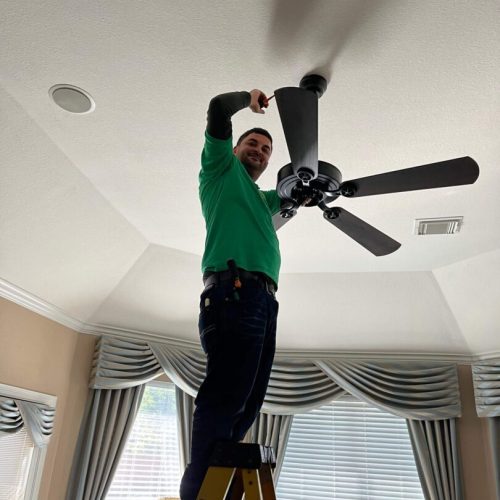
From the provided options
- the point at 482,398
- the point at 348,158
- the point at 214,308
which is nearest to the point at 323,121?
the point at 348,158

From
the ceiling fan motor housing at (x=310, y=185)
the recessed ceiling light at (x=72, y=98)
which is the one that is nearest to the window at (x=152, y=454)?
the recessed ceiling light at (x=72, y=98)

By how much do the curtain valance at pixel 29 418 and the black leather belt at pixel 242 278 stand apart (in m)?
2.61

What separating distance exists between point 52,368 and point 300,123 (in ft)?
10.2

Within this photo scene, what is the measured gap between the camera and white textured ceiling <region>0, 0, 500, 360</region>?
1913mm

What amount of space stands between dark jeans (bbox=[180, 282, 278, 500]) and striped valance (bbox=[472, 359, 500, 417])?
3.21 meters

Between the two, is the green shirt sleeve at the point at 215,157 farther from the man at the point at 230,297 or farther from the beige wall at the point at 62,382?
the beige wall at the point at 62,382

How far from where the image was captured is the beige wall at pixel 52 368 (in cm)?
346

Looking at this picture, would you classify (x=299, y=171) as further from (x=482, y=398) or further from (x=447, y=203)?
(x=482, y=398)

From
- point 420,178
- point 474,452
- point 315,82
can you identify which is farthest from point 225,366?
point 474,452

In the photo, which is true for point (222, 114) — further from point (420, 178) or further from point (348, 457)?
point (348, 457)

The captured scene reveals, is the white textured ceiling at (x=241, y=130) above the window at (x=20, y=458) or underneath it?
above

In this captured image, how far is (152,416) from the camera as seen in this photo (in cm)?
438

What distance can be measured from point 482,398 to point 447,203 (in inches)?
75.2

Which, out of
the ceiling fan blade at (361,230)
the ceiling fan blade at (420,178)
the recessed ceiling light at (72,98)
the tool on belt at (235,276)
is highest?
the recessed ceiling light at (72,98)
